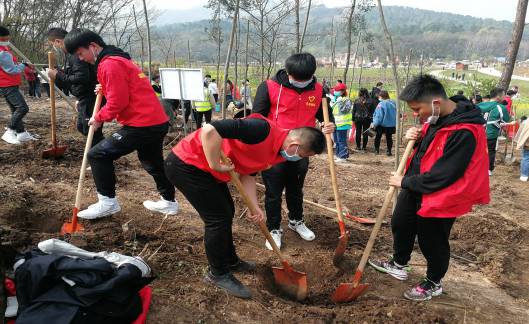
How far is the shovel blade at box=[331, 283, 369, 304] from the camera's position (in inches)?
120

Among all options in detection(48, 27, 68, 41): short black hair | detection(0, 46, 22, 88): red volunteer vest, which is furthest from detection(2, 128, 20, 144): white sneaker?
detection(48, 27, 68, 41): short black hair

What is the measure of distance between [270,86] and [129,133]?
1.42 meters

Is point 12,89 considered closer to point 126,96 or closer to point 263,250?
point 126,96

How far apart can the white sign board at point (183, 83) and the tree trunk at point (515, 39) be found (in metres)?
8.83

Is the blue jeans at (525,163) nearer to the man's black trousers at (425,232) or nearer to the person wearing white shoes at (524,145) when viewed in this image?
the person wearing white shoes at (524,145)

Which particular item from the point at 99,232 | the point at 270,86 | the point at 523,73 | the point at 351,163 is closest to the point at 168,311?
the point at 99,232

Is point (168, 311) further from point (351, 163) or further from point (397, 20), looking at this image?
point (397, 20)

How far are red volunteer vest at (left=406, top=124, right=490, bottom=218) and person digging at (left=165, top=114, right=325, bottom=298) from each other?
87 centimetres

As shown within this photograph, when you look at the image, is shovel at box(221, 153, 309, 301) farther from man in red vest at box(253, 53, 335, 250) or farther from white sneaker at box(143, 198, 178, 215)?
white sneaker at box(143, 198, 178, 215)

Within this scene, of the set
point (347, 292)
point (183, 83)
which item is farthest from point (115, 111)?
point (183, 83)

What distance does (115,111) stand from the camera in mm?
3574

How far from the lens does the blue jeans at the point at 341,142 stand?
924 centimetres

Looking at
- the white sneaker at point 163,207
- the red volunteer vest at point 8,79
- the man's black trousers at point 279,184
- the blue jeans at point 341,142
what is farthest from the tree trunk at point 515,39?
the red volunteer vest at point 8,79

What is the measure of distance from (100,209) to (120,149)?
0.66 meters
